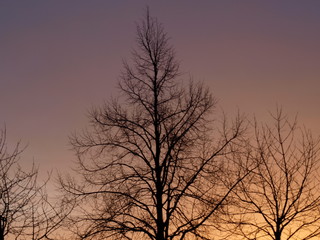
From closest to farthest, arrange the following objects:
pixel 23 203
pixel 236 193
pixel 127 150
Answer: pixel 23 203 < pixel 236 193 < pixel 127 150

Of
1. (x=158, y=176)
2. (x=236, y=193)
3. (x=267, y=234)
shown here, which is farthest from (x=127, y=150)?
(x=267, y=234)

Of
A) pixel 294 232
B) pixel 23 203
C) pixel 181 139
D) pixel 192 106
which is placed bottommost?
pixel 294 232

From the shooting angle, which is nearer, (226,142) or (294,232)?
(294,232)

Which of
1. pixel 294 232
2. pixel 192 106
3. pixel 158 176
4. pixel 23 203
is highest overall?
pixel 192 106

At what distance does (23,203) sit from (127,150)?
470 centimetres

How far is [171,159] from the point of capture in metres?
19.7

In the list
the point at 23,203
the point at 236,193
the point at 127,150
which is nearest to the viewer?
the point at 23,203

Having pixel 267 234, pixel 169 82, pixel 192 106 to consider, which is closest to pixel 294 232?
pixel 267 234

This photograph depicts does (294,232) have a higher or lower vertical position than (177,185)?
lower

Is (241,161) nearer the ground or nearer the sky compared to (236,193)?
nearer the sky

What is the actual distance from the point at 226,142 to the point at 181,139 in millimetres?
1660

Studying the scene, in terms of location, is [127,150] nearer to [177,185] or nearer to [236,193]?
[177,185]

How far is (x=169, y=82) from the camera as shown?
21219mm

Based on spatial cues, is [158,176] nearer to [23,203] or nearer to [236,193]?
[236,193]
